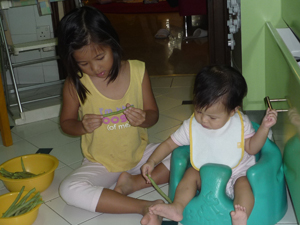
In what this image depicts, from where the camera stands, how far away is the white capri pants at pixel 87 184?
1.44 m

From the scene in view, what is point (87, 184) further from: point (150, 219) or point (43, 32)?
point (43, 32)

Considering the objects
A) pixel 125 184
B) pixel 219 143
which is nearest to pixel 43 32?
pixel 125 184

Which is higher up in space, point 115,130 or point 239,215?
point 115,130

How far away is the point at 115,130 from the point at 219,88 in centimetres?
52

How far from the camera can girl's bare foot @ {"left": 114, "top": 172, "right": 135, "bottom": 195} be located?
5.00ft

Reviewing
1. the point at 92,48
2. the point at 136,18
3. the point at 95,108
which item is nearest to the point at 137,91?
the point at 95,108

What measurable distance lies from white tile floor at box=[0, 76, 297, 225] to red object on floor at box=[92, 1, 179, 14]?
4.17 metres

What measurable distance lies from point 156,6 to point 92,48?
21.0 feet

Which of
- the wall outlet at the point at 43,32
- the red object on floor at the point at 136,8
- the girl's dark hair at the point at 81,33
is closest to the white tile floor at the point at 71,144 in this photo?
the girl's dark hair at the point at 81,33

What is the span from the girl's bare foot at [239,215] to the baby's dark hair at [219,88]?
31 centimetres

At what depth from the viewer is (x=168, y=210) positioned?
125 centimetres

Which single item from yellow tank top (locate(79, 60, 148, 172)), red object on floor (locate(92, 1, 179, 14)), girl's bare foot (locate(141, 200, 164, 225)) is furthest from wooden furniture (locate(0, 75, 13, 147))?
red object on floor (locate(92, 1, 179, 14))

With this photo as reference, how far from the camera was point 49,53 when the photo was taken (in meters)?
3.43

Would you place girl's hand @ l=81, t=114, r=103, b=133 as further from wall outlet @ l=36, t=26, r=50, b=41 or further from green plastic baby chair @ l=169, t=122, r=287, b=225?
wall outlet @ l=36, t=26, r=50, b=41
